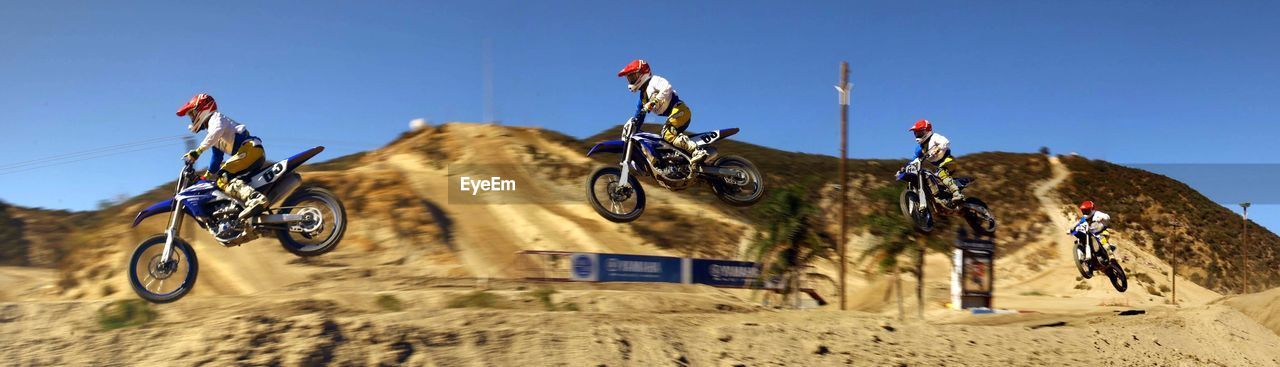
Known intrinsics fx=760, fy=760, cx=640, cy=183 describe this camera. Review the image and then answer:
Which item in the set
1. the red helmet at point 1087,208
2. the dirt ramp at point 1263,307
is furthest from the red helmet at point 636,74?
the dirt ramp at point 1263,307

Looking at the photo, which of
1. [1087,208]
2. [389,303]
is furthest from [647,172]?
[1087,208]

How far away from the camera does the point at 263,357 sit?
1014 cm

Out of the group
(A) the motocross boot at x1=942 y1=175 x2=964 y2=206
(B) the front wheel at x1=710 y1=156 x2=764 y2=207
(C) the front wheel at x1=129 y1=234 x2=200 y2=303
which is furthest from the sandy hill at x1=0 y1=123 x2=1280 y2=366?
(B) the front wheel at x1=710 y1=156 x2=764 y2=207

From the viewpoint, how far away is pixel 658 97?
13.7 meters

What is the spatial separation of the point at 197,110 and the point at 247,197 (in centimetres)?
162

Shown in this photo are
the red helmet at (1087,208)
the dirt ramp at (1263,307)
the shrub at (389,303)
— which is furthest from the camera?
the dirt ramp at (1263,307)

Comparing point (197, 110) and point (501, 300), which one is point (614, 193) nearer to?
point (501, 300)

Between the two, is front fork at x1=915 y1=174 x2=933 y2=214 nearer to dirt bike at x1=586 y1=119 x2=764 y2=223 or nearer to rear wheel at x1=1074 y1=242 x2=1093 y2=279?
dirt bike at x1=586 y1=119 x2=764 y2=223

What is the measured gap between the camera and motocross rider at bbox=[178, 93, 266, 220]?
11672 mm

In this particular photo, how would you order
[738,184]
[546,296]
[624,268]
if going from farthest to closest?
[624,268], [546,296], [738,184]

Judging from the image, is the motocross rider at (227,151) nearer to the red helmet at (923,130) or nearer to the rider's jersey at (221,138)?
the rider's jersey at (221,138)

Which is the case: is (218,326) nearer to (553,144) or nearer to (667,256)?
(667,256)

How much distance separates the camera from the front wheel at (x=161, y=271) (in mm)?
11375

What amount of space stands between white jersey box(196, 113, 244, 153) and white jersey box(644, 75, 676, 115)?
677cm
